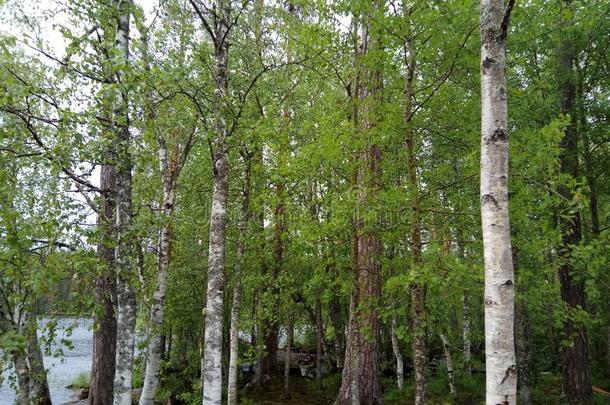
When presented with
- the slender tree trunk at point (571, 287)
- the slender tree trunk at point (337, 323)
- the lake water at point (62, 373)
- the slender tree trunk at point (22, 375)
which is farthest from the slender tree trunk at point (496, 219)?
the slender tree trunk at point (337, 323)

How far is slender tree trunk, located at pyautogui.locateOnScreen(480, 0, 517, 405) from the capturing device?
3.12 m

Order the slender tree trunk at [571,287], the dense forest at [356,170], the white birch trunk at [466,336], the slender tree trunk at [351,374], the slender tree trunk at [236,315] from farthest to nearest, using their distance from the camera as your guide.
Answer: the white birch trunk at [466,336], the slender tree trunk at [236,315], the slender tree trunk at [571,287], the slender tree trunk at [351,374], the dense forest at [356,170]

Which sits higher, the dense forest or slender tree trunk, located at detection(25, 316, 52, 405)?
the dense forest

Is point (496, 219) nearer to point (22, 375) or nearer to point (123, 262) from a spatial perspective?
point (123, 262)

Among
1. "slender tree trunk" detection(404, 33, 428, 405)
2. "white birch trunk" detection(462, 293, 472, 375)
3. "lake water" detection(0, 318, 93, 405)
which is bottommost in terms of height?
"lake water" detection(0, 318, 93, 405)

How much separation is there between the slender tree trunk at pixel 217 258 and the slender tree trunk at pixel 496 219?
11.5 feet

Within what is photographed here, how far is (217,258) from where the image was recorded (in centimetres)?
640

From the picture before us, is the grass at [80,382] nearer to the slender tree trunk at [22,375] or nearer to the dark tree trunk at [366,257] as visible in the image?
the slender tree trunk at [22,375]

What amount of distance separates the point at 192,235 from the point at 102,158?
9.70 metres

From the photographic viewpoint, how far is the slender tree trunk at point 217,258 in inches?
235

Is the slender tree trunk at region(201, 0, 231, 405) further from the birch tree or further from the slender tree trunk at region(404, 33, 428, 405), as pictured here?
the slender tree trunk at region(404, 33, 428, 405)

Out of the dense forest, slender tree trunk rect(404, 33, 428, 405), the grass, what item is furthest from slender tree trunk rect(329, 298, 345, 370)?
the grass

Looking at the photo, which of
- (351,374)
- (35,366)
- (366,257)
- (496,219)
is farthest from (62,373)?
(496,219)

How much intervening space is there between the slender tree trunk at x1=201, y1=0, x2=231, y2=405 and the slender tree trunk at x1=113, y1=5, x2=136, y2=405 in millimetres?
1051
